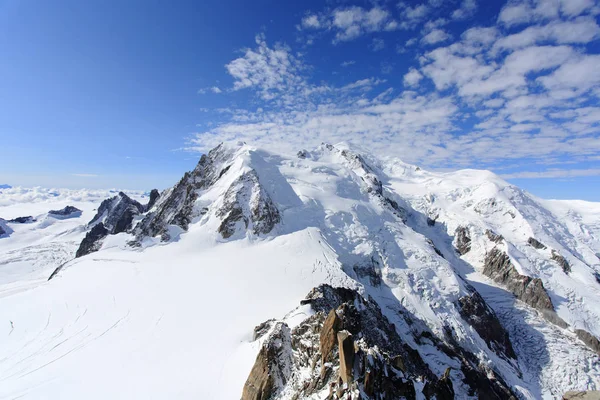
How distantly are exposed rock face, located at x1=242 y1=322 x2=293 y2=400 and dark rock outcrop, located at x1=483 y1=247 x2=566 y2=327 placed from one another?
70086 mm

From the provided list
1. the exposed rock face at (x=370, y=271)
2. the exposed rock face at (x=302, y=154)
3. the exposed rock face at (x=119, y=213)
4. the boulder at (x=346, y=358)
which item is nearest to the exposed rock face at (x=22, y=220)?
the exposed rock face at (x=119, y=213)

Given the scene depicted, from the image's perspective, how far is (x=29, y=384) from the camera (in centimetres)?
2255

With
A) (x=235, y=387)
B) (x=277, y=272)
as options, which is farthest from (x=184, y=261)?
(x=235, y=387)

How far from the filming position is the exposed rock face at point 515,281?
2493 inches

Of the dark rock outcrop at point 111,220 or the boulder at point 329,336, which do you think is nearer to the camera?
the boulder at point 329,336

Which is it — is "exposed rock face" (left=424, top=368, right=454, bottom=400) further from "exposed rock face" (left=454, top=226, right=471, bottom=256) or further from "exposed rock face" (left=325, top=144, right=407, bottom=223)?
"exposed rock face" (left=454, top=226, right=471, bottom=256)

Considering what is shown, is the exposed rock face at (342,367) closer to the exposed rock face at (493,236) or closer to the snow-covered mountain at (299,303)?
the snow-covered mountain at (299,303)

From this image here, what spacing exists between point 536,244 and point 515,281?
68.4 feet

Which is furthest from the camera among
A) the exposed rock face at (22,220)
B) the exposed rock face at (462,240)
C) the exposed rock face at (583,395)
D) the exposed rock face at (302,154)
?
the exposed rock face at (22,220)

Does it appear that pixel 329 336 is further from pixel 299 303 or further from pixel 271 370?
pixel 299 303

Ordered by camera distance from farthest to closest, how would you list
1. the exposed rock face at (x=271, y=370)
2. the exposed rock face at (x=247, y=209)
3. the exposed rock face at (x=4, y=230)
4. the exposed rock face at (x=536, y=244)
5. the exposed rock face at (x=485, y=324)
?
the exposed rock face at (x=4, y=230) → the exposed rock face at (x=536, y=244) → the exposed rock face at (x=247, y=209) → the exposed rock face at (x=485, y=324) → the exposed rock face at (x=271, y=370)

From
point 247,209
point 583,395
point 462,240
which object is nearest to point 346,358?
point 583,395

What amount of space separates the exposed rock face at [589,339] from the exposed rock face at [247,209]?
6395 centimetres

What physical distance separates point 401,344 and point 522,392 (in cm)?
2477
